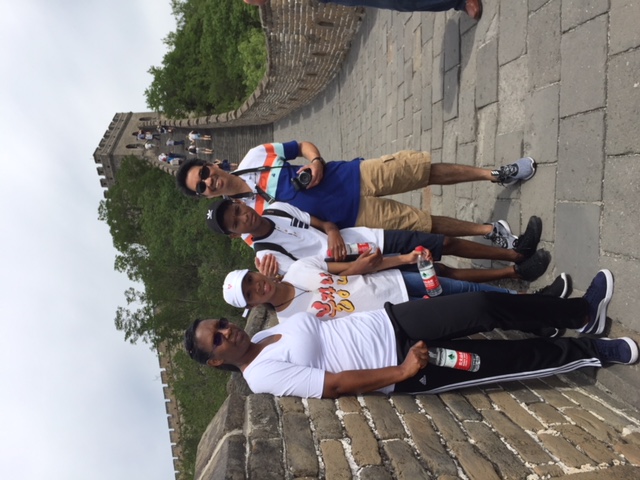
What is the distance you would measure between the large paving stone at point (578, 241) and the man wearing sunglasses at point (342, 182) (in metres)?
0.54

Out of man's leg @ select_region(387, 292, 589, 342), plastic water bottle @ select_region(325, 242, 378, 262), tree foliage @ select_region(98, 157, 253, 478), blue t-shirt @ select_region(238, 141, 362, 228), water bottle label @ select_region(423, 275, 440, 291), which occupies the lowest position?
tree foliage @ select_region(98, 157, 253, 478)

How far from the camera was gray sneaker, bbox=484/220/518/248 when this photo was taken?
407cm

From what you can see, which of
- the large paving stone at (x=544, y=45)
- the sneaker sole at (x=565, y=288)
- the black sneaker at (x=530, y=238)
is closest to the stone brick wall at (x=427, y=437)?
the sneaker sole at (x=565, y=288)

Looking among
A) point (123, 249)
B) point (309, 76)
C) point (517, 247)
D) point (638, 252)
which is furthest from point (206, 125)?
point (638, 252)

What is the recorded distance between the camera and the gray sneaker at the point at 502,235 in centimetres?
407

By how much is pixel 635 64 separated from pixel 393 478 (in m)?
2.56

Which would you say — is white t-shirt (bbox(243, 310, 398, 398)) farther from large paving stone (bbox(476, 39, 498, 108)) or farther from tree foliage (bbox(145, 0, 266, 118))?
tree foliage (bbox(145, 0, 266, 118))

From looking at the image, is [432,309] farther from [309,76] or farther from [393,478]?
[309,76]

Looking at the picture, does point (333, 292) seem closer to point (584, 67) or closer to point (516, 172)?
point (516, 172)

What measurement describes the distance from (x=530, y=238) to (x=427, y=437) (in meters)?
1.95

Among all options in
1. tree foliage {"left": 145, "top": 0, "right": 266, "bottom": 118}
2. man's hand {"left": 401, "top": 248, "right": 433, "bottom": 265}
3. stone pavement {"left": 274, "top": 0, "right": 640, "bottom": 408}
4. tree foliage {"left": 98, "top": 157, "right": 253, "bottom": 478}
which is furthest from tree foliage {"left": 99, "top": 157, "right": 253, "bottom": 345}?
man's hand {"left": 401, "top": 248, "right": 433, "bottom": 265}

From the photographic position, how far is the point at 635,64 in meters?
2.73

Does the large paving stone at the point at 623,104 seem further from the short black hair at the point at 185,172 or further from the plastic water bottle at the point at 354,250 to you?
the short black hair at the point at 185,172

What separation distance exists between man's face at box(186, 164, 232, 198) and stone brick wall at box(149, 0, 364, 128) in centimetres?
598
